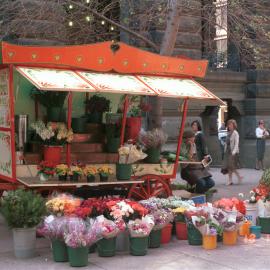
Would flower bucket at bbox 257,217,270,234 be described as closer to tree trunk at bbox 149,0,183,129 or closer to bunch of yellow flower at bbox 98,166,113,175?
bunch of yellow flower at bbox 98,166,113,175

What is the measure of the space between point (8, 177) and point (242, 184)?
300 inches

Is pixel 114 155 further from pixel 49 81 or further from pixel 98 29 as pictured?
pixel 98 29

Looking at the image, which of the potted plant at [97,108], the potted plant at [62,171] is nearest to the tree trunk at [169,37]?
the potted plant at [97,108]

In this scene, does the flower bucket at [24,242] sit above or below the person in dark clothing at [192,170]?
below

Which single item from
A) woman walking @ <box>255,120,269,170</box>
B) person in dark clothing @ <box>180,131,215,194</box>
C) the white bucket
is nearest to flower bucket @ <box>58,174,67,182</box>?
the white bucket

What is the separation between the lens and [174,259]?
22.1 feet

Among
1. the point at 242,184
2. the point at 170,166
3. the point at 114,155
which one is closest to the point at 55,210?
the point at 114,155

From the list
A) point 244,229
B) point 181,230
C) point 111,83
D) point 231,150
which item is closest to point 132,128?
point 111,83

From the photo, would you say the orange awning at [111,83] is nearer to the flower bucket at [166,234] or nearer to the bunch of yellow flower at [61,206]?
the bunch of yellow flower at [61,206]

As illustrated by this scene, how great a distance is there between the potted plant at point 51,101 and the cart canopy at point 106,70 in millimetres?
828

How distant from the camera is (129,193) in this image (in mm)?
8883

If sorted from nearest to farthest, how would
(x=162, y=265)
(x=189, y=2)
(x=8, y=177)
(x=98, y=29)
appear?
(x=162, y=265)
(x=8, y=177)
(x=189, y=2)
(x=98, y=29)

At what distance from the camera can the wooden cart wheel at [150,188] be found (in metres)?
9.03

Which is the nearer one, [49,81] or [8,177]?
[49,81]
